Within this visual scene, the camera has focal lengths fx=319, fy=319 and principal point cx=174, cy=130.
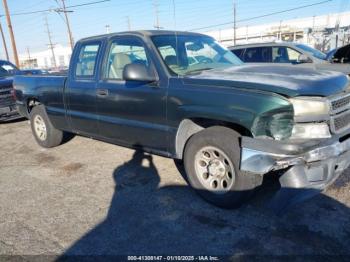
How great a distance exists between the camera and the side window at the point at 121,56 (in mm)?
4082

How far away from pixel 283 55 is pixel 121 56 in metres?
5.91

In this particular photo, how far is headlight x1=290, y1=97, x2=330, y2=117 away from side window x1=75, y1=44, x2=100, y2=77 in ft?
9.56

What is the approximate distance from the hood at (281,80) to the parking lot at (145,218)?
1.26 metres

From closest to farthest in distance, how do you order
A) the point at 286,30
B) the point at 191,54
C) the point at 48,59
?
the point at 191,54, the point at 286,30, the point at 48,59

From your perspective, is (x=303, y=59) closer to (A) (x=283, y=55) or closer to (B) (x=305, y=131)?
(A) (x=283, y=55)

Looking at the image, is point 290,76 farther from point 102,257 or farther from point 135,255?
point 102,257

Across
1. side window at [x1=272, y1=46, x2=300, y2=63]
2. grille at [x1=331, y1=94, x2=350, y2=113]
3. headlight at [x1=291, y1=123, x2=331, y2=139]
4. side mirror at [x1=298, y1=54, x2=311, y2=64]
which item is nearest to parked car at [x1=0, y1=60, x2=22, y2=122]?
side window at [x1=272, y1=46, x2=300, y2=63]

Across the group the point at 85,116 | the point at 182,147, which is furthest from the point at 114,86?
the point at 182,147

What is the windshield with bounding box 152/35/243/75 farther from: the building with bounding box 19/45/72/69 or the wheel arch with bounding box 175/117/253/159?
the building with bounding box 19/45/72/69

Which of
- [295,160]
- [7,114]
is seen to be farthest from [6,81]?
[295,160]

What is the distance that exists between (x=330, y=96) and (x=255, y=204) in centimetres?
137

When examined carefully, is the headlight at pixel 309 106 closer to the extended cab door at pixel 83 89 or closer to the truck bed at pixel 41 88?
the extended cab door at pixel 83 89

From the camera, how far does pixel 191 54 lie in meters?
4.18

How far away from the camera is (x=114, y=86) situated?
4.20 meters
